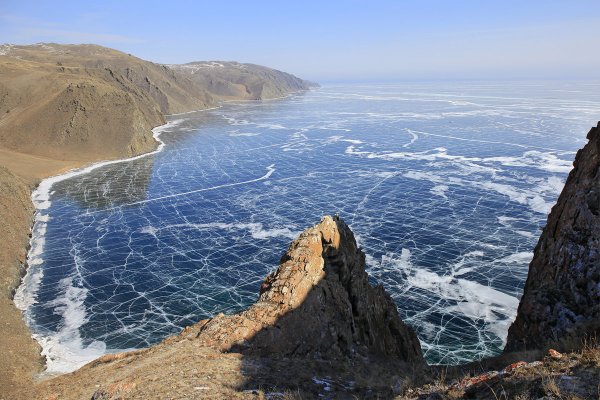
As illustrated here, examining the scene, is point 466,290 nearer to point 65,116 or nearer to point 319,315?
point 319,315

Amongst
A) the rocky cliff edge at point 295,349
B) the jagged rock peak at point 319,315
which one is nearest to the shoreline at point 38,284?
the rocky cliff edge at point 295,349

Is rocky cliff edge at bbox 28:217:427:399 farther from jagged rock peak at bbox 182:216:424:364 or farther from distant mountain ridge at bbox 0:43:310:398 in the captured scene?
distant mountain ridge at bbox 0:43:310:398

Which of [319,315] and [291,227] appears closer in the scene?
[319,315]

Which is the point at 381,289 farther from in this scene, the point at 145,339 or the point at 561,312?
the point at 145,339

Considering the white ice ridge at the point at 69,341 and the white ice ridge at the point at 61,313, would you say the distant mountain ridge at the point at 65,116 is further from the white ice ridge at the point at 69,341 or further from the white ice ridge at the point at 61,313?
the white ice ridge at the point at 69,341

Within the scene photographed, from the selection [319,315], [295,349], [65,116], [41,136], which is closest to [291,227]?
[319,315]
